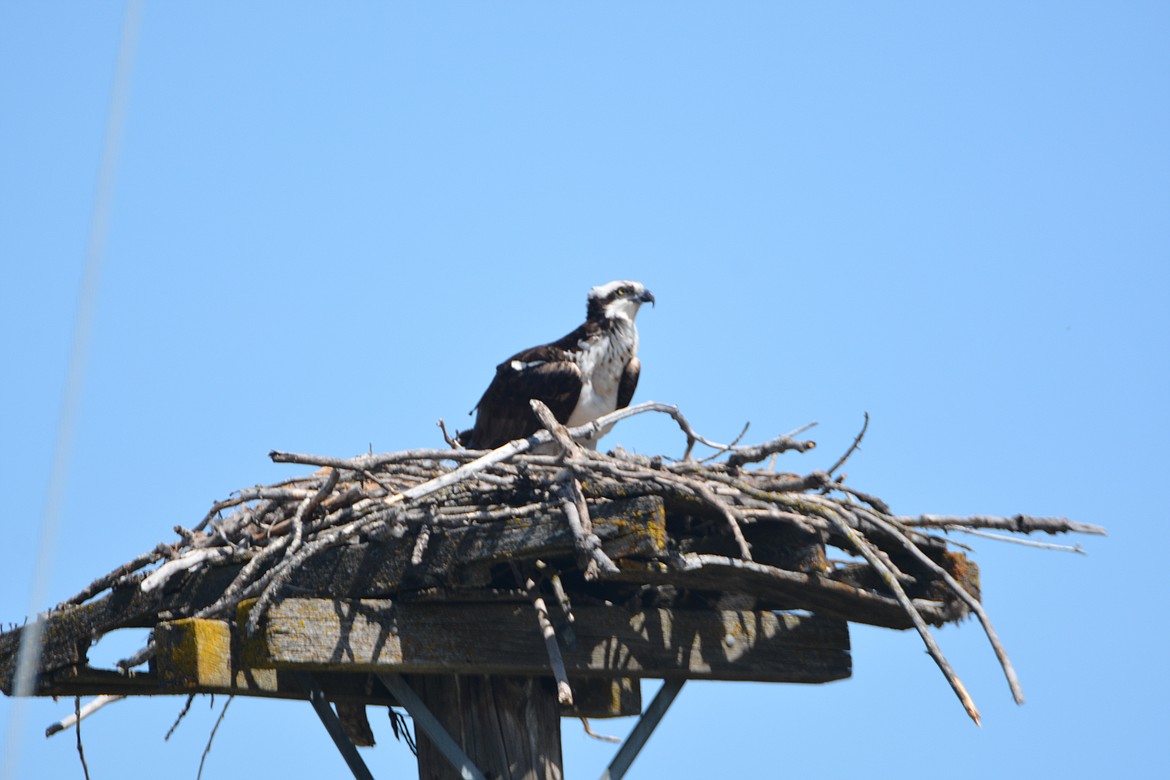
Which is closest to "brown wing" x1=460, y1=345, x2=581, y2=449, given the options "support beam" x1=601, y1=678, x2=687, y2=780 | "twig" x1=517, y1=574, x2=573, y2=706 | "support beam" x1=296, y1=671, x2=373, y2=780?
"support beam" x1=601, y1=678, x2=687, y2=780

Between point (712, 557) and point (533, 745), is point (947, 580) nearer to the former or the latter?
point (712, 557)

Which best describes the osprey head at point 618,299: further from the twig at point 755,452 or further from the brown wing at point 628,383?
the twig at point 755,452

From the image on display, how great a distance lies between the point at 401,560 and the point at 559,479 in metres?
0.58

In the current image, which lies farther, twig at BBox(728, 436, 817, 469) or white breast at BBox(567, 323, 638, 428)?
white breast at BBox(567, 323, 638, 428)

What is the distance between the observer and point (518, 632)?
4.81 meters

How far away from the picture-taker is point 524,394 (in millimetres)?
7223

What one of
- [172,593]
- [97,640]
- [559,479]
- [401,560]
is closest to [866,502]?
[559,479]

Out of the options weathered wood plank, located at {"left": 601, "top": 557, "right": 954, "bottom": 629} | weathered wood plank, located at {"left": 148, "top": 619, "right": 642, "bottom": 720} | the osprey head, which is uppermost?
the osprey head

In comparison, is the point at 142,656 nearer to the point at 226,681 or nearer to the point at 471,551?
the point at 226,681

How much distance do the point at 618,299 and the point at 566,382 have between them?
1.04 metres

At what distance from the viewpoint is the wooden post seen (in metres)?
5.04

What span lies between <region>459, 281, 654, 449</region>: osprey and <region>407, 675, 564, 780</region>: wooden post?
2.11 m

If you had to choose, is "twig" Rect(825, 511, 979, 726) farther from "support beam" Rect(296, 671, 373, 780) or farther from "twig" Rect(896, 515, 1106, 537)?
"support beam" Rect(296, 671, 373, 780)

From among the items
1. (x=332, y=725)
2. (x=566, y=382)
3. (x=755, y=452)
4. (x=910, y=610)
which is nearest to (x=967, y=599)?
(x=910, y=610)
